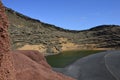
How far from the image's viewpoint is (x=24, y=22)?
144750mm

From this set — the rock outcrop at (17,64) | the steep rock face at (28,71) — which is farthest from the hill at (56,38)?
the steep rock face at (28,71)

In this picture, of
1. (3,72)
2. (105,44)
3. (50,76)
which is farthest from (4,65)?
(105,44)

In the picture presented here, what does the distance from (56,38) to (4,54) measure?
108202mm

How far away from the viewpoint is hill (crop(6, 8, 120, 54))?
9725 centimetres

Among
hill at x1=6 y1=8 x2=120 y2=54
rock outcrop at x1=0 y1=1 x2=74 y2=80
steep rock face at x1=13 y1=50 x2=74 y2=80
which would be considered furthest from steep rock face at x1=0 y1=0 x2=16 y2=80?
hill at x1=6 y1=8 x2=120 y2=54

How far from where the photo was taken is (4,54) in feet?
23.3

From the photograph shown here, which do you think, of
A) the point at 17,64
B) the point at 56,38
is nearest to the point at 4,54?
the point at 17,64

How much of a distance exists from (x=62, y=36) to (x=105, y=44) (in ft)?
54.7

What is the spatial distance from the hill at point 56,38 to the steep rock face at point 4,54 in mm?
78527

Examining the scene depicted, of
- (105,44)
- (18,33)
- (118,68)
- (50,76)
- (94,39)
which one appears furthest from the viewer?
(94,39)

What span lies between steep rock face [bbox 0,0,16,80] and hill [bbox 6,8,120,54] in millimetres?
78527

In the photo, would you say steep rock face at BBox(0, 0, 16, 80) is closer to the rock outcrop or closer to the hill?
the rock outcrop

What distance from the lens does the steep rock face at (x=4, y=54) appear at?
705 cm

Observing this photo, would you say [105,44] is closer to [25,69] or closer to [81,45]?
[81,45]
